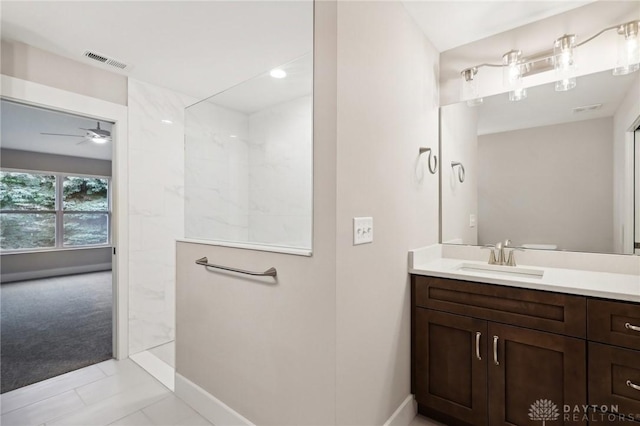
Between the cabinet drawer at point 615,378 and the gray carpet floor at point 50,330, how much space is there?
3388mm

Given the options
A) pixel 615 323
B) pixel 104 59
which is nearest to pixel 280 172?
pixel 104 59

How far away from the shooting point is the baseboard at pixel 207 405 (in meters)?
1.68

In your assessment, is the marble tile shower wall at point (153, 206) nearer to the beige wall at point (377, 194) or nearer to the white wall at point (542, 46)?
the beige wall at point (377, 194)

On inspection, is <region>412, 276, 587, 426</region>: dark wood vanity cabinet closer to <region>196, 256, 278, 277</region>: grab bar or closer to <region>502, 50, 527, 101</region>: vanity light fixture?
<region>196, 256, 278, 277</region>: grab bar

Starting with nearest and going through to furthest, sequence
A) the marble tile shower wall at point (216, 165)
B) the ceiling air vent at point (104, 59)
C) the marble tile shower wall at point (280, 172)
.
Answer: the marble tile shower wall at point (280, 172)
the ceiling air vent at point (104, 59)
the marble tile shower wall at point (216, 165)

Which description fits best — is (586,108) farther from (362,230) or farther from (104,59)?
(104,59)

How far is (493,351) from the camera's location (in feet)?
5.00

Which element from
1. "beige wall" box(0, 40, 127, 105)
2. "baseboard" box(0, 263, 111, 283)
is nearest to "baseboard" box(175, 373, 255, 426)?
"beige wall" box(0, 40, 127, 105)

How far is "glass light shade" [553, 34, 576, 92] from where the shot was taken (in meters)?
1.76

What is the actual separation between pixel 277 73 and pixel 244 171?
0.99 meters

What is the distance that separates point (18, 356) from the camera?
2.67 meters

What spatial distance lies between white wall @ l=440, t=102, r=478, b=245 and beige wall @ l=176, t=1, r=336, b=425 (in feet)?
4.24

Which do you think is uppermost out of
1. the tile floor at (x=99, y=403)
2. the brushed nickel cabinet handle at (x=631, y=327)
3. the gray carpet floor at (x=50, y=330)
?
the brushed nickel cabinet handle at (x=631, y=327)

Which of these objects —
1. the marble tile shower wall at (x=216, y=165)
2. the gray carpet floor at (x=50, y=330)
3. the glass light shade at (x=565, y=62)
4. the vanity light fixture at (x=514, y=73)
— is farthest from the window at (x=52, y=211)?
the glass light shade at (x=565, y=62)
